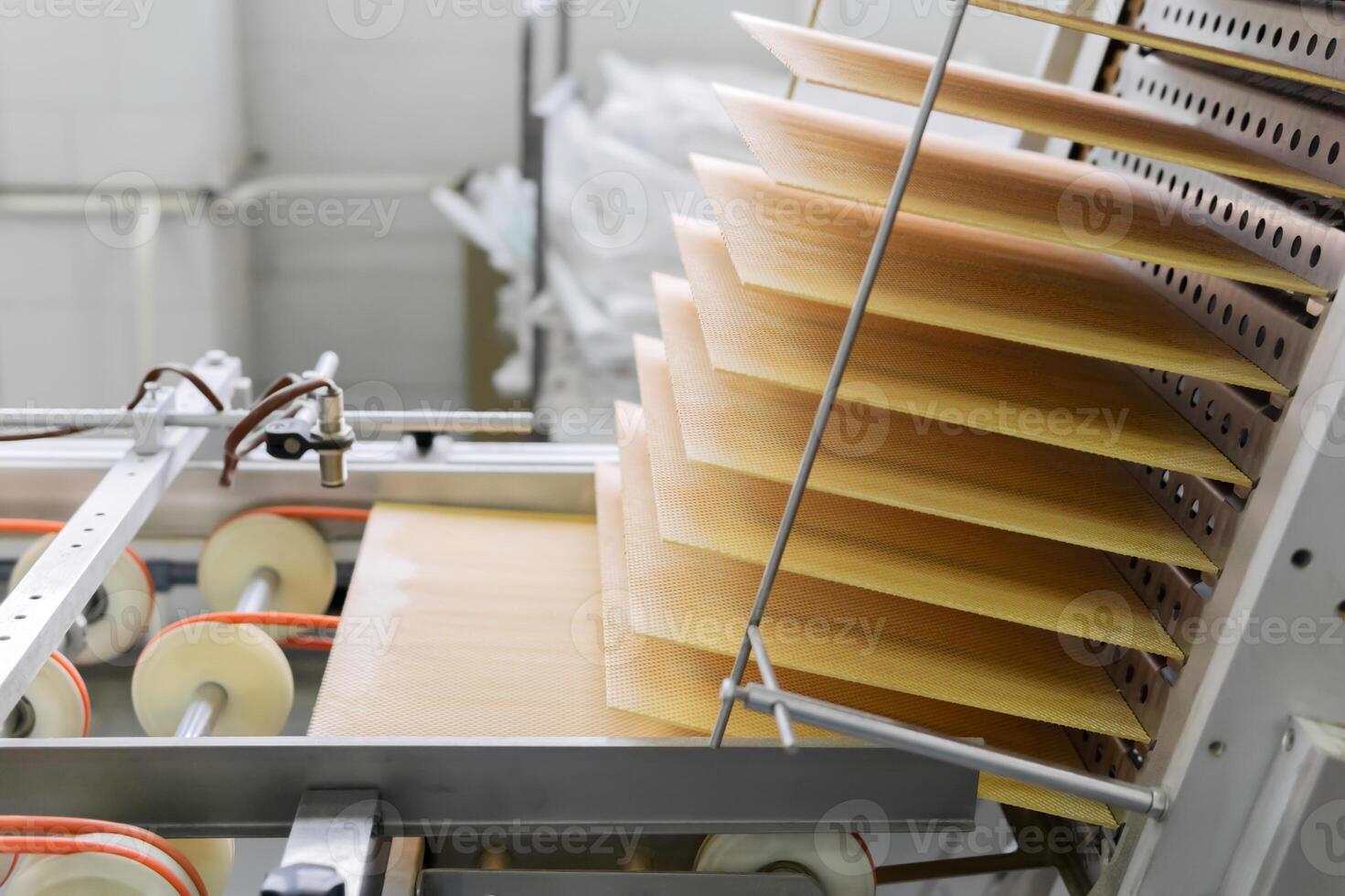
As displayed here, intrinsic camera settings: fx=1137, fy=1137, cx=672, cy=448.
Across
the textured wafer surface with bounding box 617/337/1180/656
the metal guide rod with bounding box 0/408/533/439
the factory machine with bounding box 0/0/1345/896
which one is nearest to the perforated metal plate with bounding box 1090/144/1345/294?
the factory machine with bounding box 0/0/1345/896

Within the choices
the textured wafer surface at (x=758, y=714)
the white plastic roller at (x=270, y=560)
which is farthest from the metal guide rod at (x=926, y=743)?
the white plastic roller at (x=270, y=560)

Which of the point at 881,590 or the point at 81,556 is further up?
the point at 881,590

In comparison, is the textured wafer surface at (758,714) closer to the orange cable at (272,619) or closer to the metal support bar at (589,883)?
the metal support bar at (589,883)

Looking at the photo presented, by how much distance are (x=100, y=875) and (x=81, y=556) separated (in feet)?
0.97

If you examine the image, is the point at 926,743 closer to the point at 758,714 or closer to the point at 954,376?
the point at 758,714

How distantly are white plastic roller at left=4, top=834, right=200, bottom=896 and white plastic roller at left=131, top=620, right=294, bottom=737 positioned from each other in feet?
0.91

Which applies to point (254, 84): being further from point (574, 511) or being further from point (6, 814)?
point (6, 814)

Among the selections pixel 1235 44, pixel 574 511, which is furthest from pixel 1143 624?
pixel 574 511

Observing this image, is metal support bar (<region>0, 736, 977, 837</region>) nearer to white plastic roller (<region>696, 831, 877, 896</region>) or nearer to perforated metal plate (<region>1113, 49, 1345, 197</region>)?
white plastic roller (<region>696, 831, 877, 896</region>)

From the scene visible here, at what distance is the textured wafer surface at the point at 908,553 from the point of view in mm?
856

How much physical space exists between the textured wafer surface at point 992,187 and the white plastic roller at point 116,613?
0.82 meters

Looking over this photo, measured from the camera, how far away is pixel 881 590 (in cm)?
86

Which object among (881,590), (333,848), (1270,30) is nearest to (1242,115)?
(1270,30)

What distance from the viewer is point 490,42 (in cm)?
271
